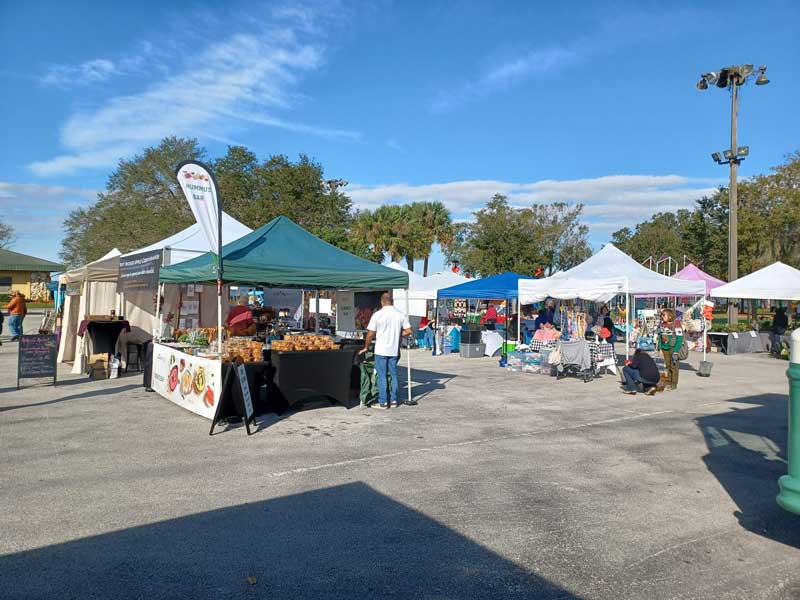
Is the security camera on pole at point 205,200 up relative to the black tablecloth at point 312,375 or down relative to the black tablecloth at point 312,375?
up

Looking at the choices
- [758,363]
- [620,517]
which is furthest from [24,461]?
[758,363]

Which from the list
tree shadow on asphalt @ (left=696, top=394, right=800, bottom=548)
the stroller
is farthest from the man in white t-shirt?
the stroller

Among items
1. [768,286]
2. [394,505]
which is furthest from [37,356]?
[768,286]

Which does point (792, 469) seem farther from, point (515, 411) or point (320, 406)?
point (320, 406)

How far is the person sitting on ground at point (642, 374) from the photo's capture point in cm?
1120

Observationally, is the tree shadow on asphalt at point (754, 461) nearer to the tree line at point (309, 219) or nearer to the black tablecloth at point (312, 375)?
the black tablecloth at point (312, 375)

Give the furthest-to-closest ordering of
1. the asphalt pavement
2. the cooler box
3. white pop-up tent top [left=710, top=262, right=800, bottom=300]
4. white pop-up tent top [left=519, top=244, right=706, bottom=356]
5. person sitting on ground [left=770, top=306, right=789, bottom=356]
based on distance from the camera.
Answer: person sitting on ground [left=770, top=306, right=789, bottom=356] → white pop-up tent top [left=710, top=262, right=800, bottom=300] → the cooler box → white pop-up tent top [left=519, top=244, right=706, bottom=356] → the asphalt pavement

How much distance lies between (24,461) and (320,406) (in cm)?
427

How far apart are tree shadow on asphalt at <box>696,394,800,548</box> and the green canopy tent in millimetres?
4644

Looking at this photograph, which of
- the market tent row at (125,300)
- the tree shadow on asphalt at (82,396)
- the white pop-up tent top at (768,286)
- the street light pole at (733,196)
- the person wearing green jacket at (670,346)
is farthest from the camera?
the street light pole at (733,196)

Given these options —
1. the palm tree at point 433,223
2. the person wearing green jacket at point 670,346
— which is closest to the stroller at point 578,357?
the person wearing green jacket at point 670,346

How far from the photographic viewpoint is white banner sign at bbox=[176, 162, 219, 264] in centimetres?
782

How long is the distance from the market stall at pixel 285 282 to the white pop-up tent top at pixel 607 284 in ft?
19.7

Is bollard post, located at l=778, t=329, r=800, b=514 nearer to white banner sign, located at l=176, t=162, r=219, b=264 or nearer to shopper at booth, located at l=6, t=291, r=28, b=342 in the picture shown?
white banner sign, located at l=176, t=162, r=219, b=264
